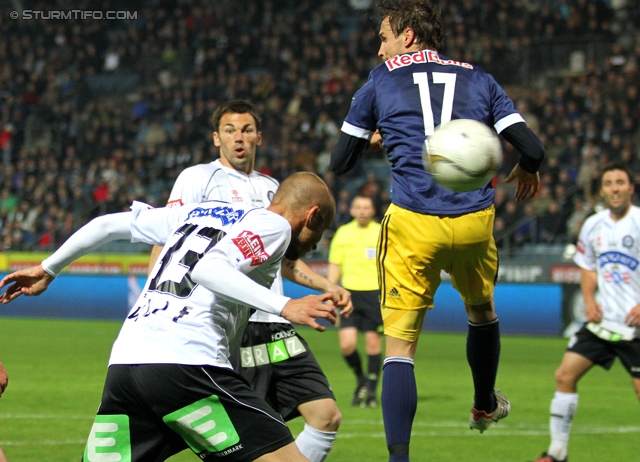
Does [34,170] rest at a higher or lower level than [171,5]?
lower

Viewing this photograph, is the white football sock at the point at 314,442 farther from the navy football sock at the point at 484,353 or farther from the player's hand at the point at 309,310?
the player's hand at the point at 309,310

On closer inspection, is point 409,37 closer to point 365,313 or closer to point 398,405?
point 398,405

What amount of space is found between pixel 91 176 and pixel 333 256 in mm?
17200

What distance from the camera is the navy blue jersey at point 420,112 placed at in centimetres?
514

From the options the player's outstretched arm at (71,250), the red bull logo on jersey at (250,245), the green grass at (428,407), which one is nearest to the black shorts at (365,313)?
the green grass at (428,407)

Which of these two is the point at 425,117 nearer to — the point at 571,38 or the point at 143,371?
the point at 143,371

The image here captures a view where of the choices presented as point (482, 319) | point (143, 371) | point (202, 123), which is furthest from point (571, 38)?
point (143, 371)

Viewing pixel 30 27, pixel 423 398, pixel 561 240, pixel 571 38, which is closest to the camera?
pixel 423 398

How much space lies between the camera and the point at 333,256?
12.5 m

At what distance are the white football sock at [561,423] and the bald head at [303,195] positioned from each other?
3.59 m

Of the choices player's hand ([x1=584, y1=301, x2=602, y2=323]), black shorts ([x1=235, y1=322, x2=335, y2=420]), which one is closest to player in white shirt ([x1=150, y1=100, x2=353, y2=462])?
black shorts ([x1=235, y1=322, x2=335, y2=420])

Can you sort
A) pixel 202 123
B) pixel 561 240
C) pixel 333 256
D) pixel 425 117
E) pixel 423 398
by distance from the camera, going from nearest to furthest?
pixel 425 117, pixel 423 398, pixel 333 256, pixel 561 240, pixel 202 123

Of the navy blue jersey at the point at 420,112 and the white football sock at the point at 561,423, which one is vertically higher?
the navy blue jersey at the point at 420,112

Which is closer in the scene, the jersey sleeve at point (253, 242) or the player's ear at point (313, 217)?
the jersey sleeve at point (253, 242)
